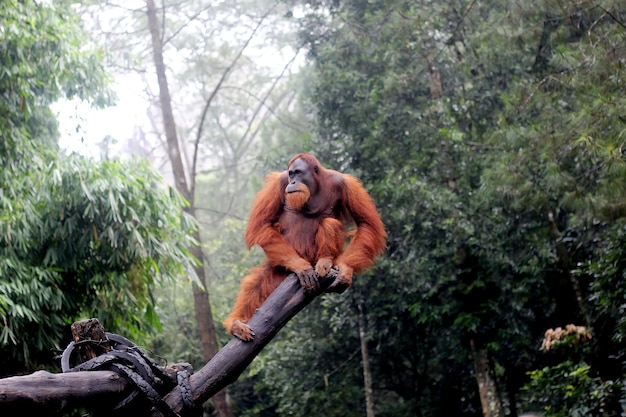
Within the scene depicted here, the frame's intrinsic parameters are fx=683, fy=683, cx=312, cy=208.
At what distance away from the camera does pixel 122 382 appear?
220 cm

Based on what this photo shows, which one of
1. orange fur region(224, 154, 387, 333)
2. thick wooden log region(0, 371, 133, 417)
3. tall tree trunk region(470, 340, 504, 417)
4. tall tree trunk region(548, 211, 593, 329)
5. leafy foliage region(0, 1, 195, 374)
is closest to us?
thick wooden log region(0, 371, 133, 417)

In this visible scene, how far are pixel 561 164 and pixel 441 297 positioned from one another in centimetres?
273

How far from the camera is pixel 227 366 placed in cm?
243

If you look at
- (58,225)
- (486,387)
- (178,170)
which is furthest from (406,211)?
(178,170)

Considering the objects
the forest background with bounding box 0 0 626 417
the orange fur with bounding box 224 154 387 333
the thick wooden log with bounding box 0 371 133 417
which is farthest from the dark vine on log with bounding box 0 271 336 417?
the forest background with bounding box 0 0 626 417

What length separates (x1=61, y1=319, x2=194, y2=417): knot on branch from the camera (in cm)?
220

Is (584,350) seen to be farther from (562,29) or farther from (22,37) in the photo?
(22,37)

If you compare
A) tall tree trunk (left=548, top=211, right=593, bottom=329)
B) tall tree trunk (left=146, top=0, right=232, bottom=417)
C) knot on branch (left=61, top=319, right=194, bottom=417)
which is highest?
tall tree trunk (left=146, top=0, right=232, bottom=417)

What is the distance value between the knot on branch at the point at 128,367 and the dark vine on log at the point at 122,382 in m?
0.01

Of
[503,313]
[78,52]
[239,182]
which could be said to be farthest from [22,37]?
[239,182]

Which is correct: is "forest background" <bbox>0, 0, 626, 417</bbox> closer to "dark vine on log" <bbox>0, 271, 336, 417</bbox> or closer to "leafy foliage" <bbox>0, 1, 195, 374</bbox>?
"leafy foliage" <bbox>0, 1, 195, 374</bbox>

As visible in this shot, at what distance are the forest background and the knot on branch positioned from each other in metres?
3.17

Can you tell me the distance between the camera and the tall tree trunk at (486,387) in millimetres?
8211

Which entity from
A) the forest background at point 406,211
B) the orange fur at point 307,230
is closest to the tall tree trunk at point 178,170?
the forest background at point 406,211
